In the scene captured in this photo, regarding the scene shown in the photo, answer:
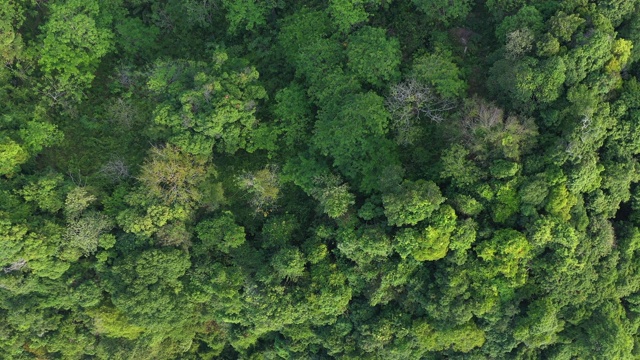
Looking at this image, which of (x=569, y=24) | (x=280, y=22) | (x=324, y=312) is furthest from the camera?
(x=280, y=22)

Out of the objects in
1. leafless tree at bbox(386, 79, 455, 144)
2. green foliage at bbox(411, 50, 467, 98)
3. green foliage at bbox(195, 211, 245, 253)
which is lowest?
Answer: green foliage at bbox(195, 211, 245, 253)

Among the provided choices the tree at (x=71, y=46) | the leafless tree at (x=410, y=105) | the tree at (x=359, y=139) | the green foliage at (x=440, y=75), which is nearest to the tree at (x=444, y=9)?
the green foliage at (x=440, y=75)

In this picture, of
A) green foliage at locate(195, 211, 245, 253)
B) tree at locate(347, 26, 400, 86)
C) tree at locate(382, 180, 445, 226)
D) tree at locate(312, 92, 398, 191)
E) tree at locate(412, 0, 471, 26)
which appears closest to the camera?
tree at locate(382, 180, 445, 226)

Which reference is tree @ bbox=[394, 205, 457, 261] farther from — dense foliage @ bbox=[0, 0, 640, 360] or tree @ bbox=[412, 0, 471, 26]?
tree @ bbox=[412, 0, 471, 26]

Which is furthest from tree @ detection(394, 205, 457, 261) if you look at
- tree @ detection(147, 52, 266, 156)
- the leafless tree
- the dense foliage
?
tree @ detection(147, 52, 266, 156)

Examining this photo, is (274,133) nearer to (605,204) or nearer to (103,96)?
(103,96)

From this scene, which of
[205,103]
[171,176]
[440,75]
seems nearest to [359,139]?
[440,75]

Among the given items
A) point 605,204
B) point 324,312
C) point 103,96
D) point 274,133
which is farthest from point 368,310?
point 103,96

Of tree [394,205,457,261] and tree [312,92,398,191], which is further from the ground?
tree [312,92,398,191]
